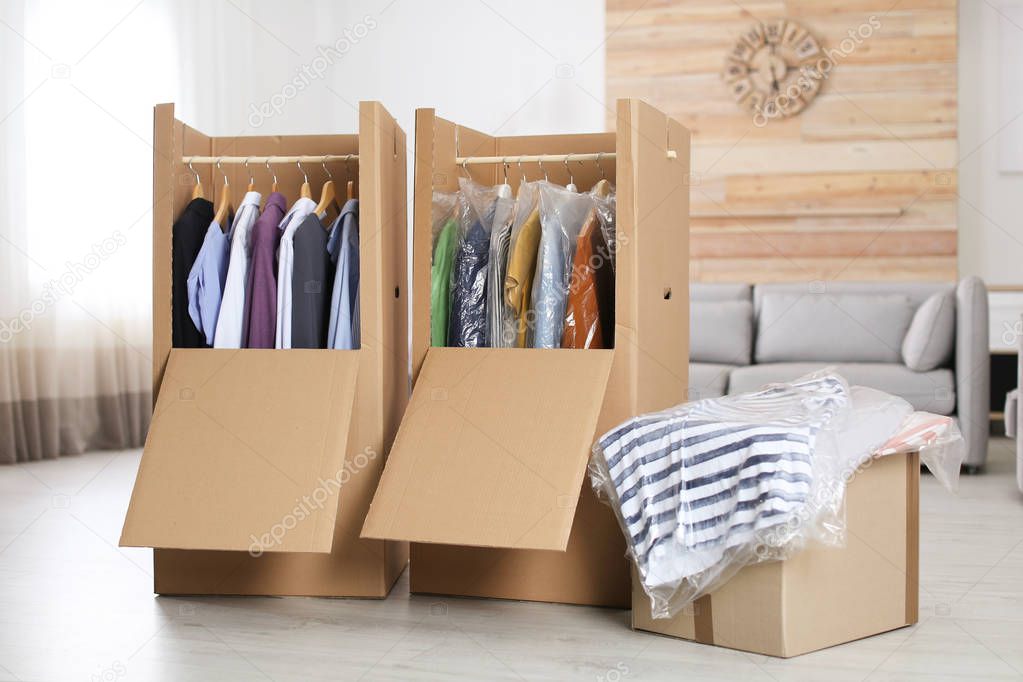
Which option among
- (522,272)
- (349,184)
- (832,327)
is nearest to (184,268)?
(349,184)

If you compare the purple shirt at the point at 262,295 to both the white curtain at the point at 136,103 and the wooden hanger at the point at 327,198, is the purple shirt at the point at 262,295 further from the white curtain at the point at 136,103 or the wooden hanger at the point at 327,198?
the white curtain at the point at 136,103

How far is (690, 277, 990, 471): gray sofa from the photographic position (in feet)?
13.2

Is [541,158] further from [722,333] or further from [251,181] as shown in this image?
[722,333]

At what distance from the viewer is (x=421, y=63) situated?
5.90 m

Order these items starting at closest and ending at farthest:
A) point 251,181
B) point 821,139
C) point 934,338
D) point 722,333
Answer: point 251,181
point 934,338
point 722,333
point 821,139

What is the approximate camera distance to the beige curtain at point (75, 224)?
415cm

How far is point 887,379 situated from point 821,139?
1.79 meters

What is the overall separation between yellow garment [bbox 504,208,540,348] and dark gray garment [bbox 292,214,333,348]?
42 centimetres

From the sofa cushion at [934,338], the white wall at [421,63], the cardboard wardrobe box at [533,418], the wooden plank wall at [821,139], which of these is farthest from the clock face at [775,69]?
the cardboard wardrobe box at [533,418]

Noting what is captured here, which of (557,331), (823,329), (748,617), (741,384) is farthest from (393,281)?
(823,329)

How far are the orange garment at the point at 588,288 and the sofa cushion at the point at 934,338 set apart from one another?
2282mm

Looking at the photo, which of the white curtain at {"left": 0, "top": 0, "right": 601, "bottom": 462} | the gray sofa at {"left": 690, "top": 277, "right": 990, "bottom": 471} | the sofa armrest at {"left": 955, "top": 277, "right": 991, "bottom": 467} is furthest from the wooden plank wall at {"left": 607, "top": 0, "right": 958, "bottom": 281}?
the sofa armrest at {"left": 955, "top": 277, "right": 991, "bottom": 467}

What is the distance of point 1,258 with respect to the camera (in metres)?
4.10

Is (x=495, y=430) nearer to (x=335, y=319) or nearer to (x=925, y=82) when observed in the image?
(x=335, y=319)
